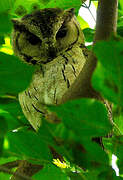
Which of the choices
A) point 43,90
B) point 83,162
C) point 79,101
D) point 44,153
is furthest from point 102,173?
point 43,90

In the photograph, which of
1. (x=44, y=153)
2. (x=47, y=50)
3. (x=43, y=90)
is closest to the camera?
(x=44, y=153)

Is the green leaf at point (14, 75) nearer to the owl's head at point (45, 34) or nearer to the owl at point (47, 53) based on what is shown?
the owl at point (47, 53)

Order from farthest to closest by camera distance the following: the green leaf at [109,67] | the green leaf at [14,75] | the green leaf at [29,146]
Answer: the green leaf at [29,146], the green leaf at [14,75], the green leaf at [109,67]

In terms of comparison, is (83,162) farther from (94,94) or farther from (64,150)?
(94,94)

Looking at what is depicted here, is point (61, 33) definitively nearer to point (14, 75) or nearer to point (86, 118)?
point (14, 75)

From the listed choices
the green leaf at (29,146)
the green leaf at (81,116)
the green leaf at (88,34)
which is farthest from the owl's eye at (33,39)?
the green leaf at (81,116)

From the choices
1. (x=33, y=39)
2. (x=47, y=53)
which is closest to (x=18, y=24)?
(x=33, y=39)

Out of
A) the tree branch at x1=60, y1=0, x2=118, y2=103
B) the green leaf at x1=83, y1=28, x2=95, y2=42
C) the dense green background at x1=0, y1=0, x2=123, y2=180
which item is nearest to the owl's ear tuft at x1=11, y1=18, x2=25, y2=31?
the green leaf at x1=83, y1=28, x2=95, y2=42
